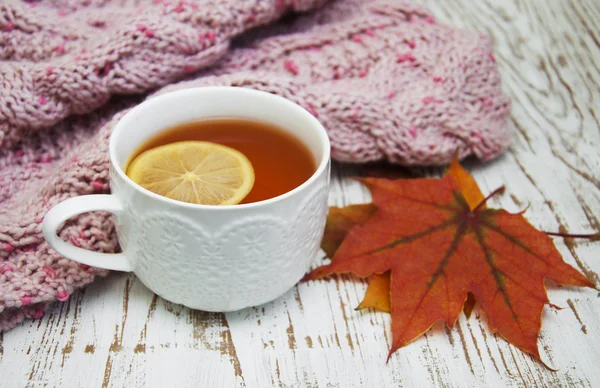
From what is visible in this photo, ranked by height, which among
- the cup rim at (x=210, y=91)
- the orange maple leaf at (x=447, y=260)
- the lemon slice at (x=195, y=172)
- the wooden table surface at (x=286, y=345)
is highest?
the cup rim at (x=210, y=91)

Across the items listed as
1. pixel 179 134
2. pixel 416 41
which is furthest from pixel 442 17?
pixel 179 134

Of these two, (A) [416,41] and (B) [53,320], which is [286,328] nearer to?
(B) [53,320]

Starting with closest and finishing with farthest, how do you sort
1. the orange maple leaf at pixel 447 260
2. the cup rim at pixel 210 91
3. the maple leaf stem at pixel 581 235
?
the cup rim at pixel 210 91 < the orange maple leaf at pixel 447 260 < the maple leaf stem at pixel 581 235

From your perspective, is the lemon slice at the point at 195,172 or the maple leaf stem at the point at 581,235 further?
the maple leaf stem at the point at 581,235

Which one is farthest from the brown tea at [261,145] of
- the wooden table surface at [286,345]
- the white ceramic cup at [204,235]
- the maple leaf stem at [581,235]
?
the maple leaf stem at [581,235]

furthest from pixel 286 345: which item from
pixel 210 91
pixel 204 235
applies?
pixel 210 91

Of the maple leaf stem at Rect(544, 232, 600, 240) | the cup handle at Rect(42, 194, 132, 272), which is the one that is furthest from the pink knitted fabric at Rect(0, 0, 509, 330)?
the maple leaf stem at Rect(544, 232, 600, 240)

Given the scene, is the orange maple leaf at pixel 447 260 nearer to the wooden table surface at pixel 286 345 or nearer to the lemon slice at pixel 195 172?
the wooden table surface at pixel 286 345
